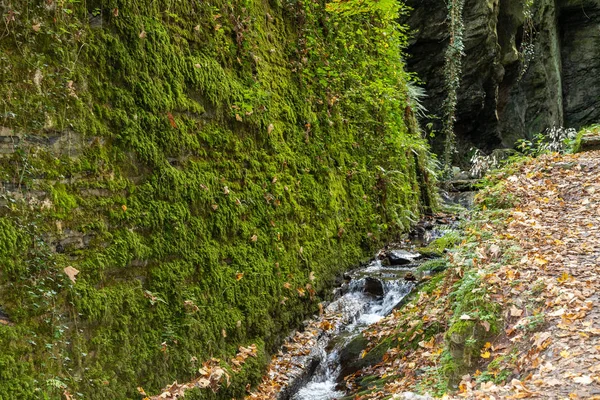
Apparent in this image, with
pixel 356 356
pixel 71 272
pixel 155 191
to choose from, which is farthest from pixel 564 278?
pixel 71 272

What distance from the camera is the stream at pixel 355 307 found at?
6555 mm

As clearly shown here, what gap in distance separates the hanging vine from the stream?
11664 millimetres

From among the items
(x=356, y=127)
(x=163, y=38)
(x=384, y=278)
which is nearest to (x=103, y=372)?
(x=163, y=38)

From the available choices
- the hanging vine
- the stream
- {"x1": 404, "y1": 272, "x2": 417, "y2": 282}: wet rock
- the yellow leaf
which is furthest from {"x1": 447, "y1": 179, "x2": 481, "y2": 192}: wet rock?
the yellow leaf

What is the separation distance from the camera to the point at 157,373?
5.11 m

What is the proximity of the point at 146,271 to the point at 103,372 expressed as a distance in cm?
113

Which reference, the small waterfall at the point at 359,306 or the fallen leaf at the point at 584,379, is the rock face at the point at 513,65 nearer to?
the small waterfall at the point at 359,306

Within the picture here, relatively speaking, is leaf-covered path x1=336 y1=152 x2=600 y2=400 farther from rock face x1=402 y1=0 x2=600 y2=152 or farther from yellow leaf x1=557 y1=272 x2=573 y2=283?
rock face x1=402 y1=0 x2=600 y2=152

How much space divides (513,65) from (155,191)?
25.9m

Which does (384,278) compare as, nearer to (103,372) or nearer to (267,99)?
(267,99)

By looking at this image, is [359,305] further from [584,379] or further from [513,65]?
[513,65]

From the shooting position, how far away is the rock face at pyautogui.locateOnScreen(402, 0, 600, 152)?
22.8 meters

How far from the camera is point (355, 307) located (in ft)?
27.7

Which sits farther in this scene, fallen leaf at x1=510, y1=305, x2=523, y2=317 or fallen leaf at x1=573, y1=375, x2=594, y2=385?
fallen leaf at x1=510, y1=305, x2=523, y2=317
